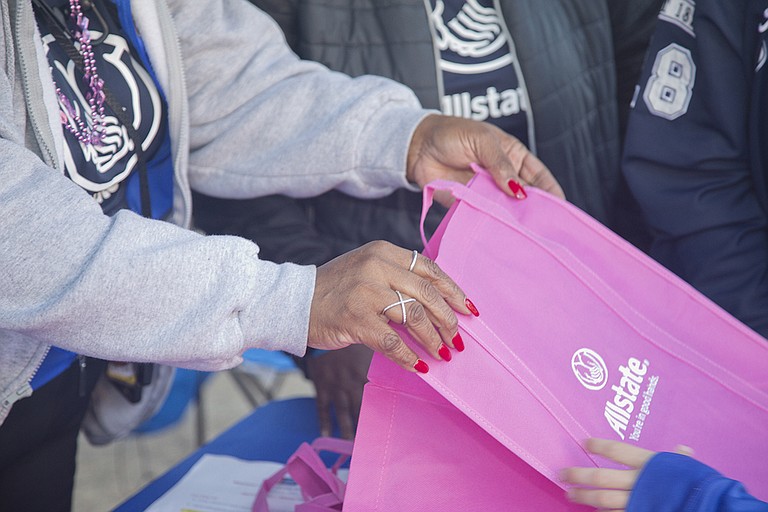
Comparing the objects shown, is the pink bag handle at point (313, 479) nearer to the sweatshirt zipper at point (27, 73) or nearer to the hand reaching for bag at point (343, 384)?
the hand reaching for bag at point (343, 384)

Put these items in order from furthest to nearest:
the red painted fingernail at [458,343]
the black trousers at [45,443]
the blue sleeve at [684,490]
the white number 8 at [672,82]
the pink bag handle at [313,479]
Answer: the white number 8 at [672,82]
the black trousers at [45,443]
the pink bag handle at [313,479]
the red painted fingernail at [458,343]
the blue sleeve at [684,490]

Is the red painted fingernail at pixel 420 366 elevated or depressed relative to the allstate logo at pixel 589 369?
elevated

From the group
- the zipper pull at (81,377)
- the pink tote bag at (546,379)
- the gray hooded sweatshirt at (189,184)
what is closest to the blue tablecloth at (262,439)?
the zipper pull at (81,377)

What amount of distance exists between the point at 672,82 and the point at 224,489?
2.90ft

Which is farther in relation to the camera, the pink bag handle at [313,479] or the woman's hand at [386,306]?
the pink bag handle at [313,479]

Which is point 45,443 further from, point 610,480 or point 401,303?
point 610,480

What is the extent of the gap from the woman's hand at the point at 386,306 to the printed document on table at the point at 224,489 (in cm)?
36

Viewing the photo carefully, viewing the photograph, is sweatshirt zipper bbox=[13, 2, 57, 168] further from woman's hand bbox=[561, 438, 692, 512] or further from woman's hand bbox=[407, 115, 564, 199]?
woman's hand bbox=[561, 438, 692, 512]

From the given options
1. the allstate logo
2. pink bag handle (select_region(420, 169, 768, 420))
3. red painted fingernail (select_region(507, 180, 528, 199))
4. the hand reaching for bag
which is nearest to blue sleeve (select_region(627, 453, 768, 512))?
the allstate logo

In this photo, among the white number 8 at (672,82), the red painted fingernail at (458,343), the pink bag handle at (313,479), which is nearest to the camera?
the red painted fingernail at (458,343)

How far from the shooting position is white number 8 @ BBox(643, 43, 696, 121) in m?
1.13

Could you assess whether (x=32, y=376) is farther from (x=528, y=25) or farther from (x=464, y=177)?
(x=528, y=25)

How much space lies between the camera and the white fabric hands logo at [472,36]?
48.7 inches

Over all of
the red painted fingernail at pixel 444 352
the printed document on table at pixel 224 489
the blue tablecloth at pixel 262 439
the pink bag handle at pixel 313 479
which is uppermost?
the red painted fingernail at pixel 444 352
